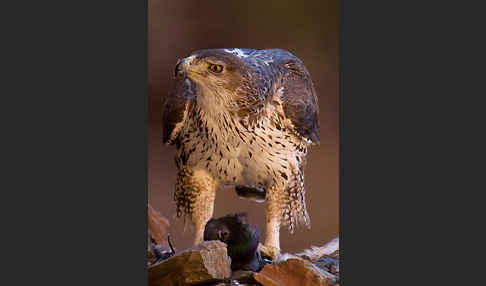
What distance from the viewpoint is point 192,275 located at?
4223 millimetres

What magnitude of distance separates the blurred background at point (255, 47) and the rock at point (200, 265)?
0.32 meters

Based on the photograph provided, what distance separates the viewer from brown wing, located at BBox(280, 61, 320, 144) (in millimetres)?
4418

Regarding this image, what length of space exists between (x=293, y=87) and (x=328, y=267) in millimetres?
1411

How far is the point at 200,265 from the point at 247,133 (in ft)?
3.29

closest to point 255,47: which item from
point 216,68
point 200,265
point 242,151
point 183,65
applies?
point 216,68

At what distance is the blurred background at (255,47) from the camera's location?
14.3 ft

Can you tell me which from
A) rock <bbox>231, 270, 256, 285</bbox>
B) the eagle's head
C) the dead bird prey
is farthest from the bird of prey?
rock <bbox>231, 270, 256, 285</bbox>

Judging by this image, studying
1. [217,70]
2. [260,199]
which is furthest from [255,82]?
[260,199]

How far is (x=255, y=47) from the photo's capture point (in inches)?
174

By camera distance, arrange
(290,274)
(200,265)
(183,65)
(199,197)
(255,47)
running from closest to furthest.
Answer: (183,65) < (200,265) < (290,274) < (255,47) < (199,197)

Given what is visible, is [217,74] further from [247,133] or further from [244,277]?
[244,277]

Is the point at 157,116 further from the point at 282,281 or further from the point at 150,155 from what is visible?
the point at 282,281

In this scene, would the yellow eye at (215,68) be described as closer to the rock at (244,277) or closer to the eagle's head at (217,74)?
the eagle's head at (217,74)

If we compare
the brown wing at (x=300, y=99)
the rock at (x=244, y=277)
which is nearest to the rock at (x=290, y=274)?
the rock at (x=244, y=277)
